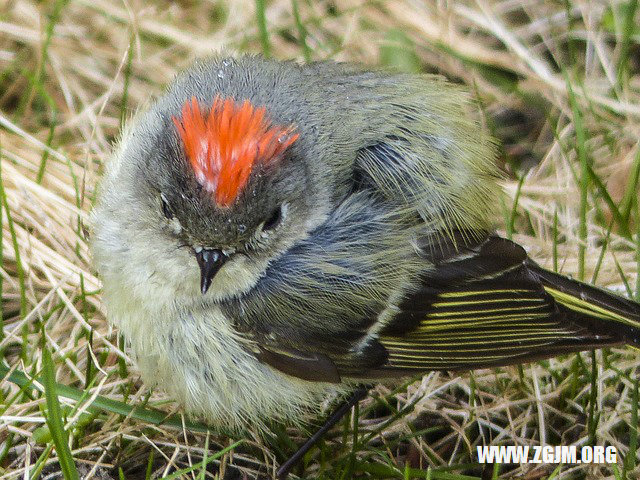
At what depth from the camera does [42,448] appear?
242 cm

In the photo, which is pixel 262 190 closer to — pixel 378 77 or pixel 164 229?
pixel 164 229

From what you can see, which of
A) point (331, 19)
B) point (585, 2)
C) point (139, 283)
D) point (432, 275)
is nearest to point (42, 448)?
point (139, 283)

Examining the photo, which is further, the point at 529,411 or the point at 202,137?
the point at 529,411

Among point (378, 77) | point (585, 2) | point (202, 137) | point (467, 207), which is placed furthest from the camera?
point (585, 2)

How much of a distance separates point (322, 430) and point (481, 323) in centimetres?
54

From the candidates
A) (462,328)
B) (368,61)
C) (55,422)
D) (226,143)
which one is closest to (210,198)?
(226,143)

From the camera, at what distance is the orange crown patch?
6.89 ft

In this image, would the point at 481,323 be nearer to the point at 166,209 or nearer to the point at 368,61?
the point at 166,209

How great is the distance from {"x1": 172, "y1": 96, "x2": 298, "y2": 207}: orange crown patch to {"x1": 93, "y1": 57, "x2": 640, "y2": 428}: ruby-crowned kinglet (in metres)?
0.01

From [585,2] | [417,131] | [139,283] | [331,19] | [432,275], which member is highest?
[585,2]

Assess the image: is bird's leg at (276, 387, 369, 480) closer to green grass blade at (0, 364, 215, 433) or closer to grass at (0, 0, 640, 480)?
grass at (0, 0, 640, 480)

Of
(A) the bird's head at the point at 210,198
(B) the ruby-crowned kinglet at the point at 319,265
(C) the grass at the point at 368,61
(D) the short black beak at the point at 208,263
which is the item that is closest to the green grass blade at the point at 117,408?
(C) the grass at the point at 368,61

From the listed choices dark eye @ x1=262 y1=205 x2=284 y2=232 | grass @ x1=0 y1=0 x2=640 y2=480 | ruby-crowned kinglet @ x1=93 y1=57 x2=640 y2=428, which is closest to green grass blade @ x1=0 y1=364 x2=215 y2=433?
grass @ x1=0 y1=0 x2=640 y2=480

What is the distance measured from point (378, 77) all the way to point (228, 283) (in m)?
0.77
